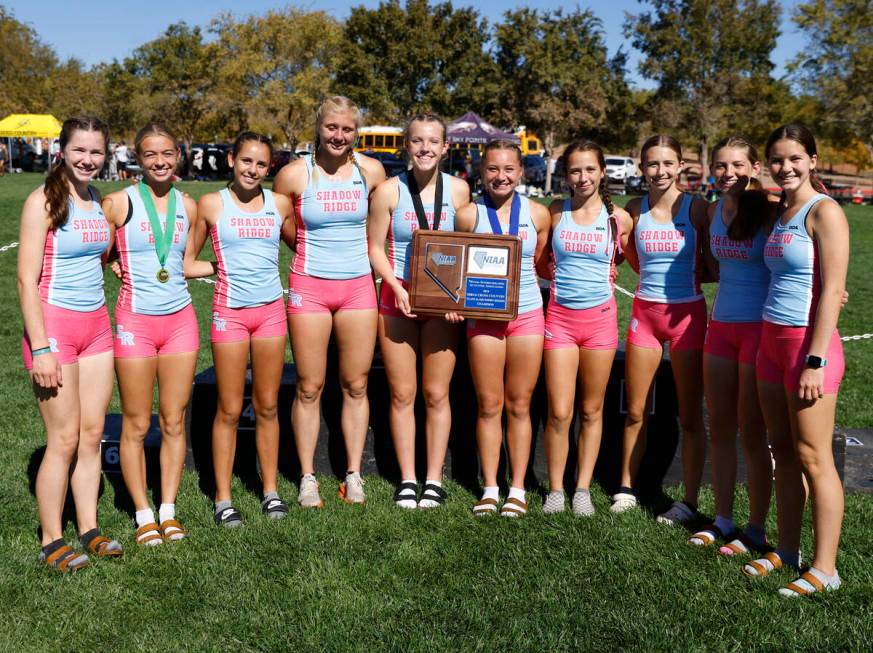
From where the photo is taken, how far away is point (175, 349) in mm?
4348

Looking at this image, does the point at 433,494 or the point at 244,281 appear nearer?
the point at 244,281

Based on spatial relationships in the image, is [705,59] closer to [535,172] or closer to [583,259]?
[535,172]

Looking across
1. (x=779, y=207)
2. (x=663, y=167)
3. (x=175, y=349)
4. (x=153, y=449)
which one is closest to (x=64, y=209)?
(x=175, y=349)

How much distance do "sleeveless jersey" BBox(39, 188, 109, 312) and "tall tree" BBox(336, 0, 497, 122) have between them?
42.2 m

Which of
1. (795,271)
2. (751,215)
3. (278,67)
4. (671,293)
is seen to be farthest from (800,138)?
(278,67)

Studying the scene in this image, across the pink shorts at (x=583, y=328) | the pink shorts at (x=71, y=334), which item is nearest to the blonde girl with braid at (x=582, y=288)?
the pink shorts at (x=583, y=328)

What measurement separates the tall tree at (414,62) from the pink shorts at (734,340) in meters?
42.1

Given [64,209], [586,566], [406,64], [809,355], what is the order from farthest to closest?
1. [406,64]
2. [586,566]
3. [64,209]
4. [809,355]

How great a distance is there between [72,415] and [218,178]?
39.2m

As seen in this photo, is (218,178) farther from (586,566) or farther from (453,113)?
(586,566)

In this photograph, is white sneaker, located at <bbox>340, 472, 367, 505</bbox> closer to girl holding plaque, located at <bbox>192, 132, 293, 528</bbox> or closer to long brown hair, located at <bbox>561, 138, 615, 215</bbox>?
girl holding plaque, located at <bbox>192, 132, 293, 528</bbox>

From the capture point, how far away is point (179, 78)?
52438mm

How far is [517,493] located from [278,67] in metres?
47.6

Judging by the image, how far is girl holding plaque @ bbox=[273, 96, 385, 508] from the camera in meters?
4.67
